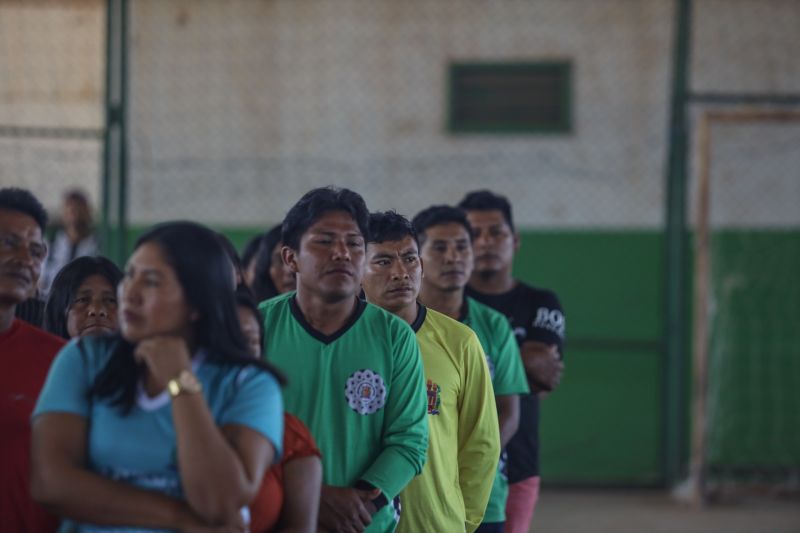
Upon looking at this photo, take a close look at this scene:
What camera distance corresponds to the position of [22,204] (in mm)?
3385

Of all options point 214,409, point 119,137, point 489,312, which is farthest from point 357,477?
point 119,137

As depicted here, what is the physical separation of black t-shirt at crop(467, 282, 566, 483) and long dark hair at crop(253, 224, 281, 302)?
0.95m

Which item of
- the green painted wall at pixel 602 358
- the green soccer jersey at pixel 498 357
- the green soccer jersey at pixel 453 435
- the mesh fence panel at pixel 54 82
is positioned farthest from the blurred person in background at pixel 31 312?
the mesh fence panel at pixel 54 82

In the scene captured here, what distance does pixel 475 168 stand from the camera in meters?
9.47

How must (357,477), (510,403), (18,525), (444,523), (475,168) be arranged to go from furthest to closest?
(475,168), (510,403), (444,523), (357,477), (18,525)

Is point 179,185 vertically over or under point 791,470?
over

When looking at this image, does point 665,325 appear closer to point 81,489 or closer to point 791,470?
point 791,470

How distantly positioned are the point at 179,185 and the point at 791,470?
5102 mm

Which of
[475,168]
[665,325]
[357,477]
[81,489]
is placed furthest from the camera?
[475,168]

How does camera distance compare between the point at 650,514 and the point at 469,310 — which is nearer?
the point at 469,310

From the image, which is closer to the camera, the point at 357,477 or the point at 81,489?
the point at 81,489

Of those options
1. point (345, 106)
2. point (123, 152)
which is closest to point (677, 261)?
point (345, 106)

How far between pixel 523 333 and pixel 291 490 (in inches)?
91.4

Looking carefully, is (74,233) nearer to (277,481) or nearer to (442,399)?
(442,399)
